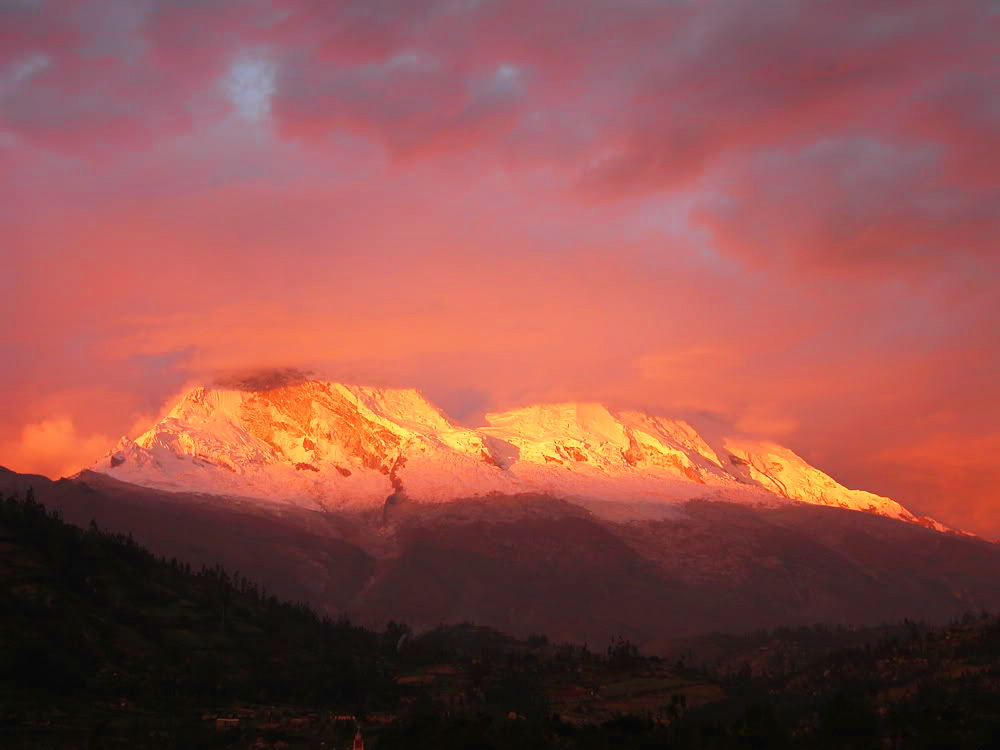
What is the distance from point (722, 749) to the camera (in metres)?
164

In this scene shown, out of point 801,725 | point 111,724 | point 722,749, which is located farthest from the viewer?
point 801,725

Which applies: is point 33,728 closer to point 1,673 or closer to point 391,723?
point 1,673

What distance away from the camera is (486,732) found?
6801 inches

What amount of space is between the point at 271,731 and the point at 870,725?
8598cm

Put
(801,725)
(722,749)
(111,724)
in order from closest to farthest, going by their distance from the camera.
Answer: (722,749) → (111,724) → (801,725)

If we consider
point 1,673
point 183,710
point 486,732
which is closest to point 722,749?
point 486,732

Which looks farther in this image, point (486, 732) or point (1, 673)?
point (1, 673)

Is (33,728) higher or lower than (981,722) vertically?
lower

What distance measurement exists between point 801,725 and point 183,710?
3715 inches

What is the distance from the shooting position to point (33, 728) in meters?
172

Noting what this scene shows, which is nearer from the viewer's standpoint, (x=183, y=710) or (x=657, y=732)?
(x=657, y=732)

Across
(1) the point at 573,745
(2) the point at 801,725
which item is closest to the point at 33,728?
(1) the point at 573,745

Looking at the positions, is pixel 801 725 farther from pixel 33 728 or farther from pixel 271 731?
pixel 33 728

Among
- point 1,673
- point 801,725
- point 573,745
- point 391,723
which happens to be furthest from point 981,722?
point 1,673
